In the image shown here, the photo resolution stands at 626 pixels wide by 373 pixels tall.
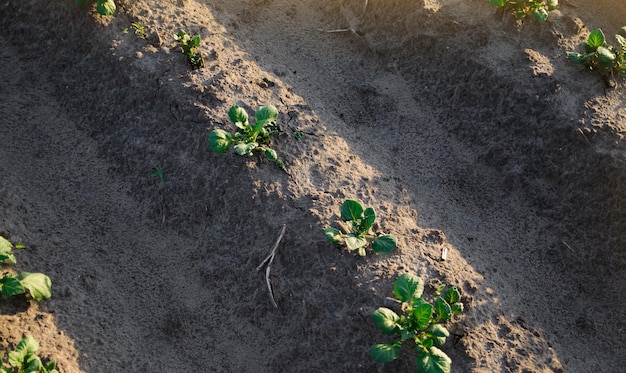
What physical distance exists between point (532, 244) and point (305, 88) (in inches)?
104

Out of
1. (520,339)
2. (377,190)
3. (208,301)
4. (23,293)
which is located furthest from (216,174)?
(520,339)

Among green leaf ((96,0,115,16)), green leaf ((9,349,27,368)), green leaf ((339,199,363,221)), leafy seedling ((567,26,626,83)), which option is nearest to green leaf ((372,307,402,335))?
green leaf ((339,199,363,221))

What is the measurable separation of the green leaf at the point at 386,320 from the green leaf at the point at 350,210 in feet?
2.47

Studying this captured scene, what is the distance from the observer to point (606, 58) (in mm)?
5336

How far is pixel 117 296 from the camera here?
443 cm

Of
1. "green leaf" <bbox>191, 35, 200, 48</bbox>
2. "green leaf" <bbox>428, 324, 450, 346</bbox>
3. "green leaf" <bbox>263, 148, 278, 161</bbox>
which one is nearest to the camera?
"green leaf" <bbox>428, 324, 450, 346</bbox>

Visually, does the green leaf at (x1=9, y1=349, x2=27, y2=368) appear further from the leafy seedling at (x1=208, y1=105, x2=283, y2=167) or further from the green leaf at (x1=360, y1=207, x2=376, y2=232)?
the green leaf at (x1=360, y1=207, x2=376, y2=232)

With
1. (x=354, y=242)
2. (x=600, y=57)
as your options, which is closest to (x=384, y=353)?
(x=354, y=242)

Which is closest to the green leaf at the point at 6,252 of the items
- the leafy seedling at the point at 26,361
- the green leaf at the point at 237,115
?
the leafy seedling at the point at 26,361

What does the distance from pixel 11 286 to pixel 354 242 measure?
2428 mm

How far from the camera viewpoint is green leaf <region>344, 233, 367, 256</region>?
4082 millimetres

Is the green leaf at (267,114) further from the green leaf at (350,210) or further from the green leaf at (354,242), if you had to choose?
the green leaf at (354,242)

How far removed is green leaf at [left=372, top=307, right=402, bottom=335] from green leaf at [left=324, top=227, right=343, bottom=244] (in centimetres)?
62

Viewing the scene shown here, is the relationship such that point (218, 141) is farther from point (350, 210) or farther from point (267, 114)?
point (350, 210)
